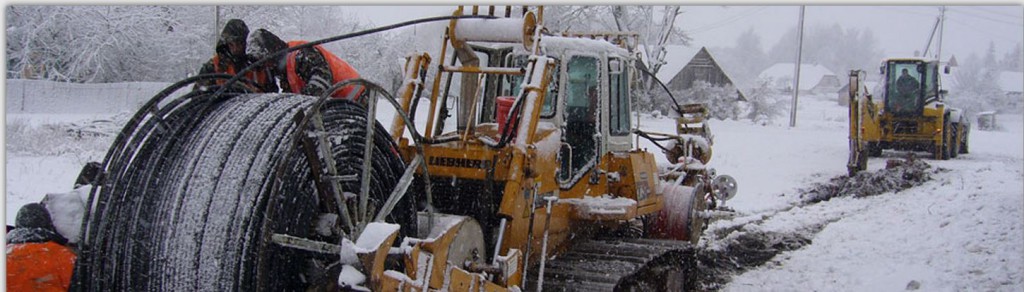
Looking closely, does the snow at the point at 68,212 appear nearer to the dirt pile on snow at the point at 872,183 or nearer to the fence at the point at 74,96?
the fence at the point at 74,96

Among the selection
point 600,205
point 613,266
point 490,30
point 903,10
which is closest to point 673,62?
point 600,205

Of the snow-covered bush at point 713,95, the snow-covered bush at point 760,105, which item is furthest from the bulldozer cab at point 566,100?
the snow-covered bush at point 713,95

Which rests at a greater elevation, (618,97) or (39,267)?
(618,97)

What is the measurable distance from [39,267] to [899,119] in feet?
41.2

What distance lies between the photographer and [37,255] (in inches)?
124

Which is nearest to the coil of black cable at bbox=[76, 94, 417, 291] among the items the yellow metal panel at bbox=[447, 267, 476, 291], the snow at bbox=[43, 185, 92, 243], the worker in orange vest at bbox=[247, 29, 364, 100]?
the snow at bbox=[43, 185, 92, 243]

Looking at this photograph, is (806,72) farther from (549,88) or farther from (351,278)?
(351,278)

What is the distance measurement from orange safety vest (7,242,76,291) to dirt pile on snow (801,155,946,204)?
883 centimetres

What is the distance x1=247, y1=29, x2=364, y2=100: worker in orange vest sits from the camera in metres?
3.98

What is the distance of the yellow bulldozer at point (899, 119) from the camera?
38.8 ft

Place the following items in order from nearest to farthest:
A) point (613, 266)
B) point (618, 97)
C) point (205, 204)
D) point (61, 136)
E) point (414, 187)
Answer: point (205, 204)
point (414, 187)
point (613, 266)
point (61, 136)
point (618, 97)

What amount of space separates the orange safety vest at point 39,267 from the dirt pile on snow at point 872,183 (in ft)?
29.0

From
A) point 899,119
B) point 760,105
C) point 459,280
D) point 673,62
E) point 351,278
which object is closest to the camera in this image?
point 351,278

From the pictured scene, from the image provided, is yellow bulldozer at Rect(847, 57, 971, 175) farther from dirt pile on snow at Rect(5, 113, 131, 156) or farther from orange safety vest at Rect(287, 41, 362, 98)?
dirt pile on snow at Rect(5, 113, 131, 156)
